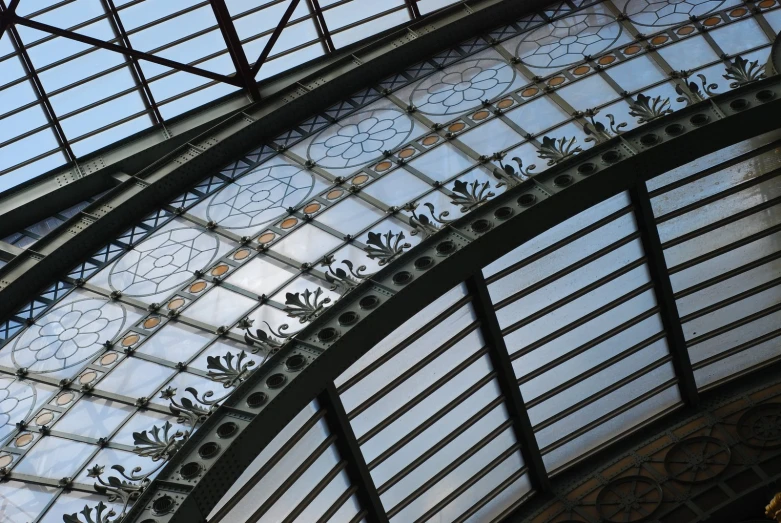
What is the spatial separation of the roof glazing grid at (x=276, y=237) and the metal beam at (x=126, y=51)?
6.36 feet

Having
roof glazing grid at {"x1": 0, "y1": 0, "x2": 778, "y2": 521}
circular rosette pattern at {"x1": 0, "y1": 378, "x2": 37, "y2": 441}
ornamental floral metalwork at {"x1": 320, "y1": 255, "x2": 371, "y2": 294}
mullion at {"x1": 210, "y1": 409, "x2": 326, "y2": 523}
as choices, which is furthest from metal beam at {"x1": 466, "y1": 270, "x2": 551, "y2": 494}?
circular rosette pattern at {"x1": 0, "y1": 378, "x2": 37, "y2": 441}

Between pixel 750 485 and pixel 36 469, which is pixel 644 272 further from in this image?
pixel 36 469

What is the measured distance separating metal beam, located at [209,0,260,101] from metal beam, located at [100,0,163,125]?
1.85 meters

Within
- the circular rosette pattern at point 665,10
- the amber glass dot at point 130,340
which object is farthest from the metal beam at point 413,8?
the amber glass dot at point 130,340

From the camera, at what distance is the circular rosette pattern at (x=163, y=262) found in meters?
18.8

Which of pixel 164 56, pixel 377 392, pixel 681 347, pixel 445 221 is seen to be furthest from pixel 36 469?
pixel 681 347

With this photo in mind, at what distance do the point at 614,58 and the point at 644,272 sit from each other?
4.10 metres

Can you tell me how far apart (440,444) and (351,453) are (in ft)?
6.92

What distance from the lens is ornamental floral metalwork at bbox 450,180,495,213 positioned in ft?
56.1

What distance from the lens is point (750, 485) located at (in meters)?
19.0

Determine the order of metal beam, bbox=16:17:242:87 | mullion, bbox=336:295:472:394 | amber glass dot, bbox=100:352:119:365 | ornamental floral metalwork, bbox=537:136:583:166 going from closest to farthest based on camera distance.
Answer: mullion, bbox=336:295:472:394
amber glass dot, bbox=100:352:119:365
ornamental floral metalwork, bbox=537:136:583:166
metal beam, bbox=16:17:242:87

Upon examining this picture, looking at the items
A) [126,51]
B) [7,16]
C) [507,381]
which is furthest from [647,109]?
[7,16]

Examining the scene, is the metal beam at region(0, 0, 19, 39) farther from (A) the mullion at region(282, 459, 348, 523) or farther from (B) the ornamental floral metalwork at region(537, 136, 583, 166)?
(A) the mullion at region(282, 459, 348, 523)

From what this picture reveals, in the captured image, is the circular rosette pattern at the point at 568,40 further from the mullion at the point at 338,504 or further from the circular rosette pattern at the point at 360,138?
the mullion at the point at 338,504
